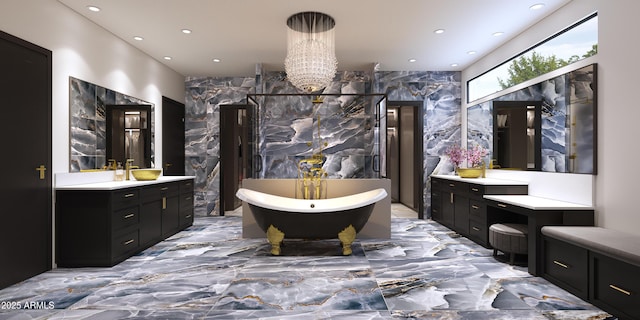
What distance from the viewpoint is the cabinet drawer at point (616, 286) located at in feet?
7.30

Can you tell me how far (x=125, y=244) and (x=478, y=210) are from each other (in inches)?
159

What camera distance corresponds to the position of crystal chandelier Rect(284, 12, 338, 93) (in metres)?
4.07

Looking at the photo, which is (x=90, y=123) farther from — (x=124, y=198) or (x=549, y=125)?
(x=549, y=125)

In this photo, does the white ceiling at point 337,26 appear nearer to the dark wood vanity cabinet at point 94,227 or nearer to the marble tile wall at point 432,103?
the marble tile wall at point 432,103

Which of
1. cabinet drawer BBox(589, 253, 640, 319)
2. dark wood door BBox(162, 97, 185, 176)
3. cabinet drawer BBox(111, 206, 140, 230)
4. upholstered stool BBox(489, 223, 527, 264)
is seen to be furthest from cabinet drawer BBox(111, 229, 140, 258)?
cabinet drawer BBox(589, 253, 640, 319)

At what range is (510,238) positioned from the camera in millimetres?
3576

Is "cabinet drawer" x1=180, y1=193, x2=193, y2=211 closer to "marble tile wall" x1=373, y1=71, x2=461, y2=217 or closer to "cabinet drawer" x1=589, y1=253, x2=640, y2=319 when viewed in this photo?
"marble tile wall" x1=373, y1=71, x2=461, y2=217

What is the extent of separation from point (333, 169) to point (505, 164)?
278 cm

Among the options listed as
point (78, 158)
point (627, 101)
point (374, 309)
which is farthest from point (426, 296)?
point (78, 158)

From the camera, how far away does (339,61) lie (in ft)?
19.3

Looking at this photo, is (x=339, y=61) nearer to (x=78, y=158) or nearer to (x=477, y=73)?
(x=477, y=73)

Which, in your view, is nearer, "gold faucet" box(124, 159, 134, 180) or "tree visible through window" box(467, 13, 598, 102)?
"tree visible through window" box(467, 13, 598, 102)

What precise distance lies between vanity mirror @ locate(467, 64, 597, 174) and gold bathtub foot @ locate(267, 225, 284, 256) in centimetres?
299

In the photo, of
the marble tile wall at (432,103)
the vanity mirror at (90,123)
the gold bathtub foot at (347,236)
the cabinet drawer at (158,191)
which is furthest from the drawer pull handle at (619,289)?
the vanity mirror at (90,123)
